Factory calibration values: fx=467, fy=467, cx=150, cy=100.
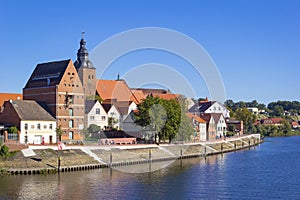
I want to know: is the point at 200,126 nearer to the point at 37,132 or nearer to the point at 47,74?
the point at 47,74

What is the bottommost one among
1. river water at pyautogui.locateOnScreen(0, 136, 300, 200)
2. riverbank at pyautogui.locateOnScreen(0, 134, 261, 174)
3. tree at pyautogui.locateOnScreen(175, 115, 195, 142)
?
river water at pyautogui.locateOnScreen(0, 136, 300, 200)

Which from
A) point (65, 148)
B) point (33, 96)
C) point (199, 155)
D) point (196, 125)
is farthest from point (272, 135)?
point (65, 148)

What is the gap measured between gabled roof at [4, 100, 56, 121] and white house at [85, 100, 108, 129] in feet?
49.3

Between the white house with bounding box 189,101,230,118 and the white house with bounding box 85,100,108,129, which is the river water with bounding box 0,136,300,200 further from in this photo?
the white house with bounding box 189,101,230,118

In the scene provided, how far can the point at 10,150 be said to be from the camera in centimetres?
5828

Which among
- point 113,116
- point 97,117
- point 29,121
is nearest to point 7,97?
point 97,117

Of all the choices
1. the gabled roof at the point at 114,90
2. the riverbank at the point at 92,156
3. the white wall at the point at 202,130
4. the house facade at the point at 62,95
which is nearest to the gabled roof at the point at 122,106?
the gabled roof at the point at 114,90

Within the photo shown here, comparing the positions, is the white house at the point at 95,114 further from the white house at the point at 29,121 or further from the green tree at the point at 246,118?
the green tree at the point at 246,118

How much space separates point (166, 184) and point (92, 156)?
17207mm

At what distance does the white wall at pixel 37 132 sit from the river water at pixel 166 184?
15.3 meters

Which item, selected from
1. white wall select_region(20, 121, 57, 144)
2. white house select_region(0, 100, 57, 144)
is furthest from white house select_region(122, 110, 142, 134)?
white house select_region(0, 100, 57, 144)

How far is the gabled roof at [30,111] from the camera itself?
70.4 m

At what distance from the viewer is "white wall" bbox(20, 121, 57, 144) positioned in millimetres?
68938

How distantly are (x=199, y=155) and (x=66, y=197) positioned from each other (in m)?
44.7
